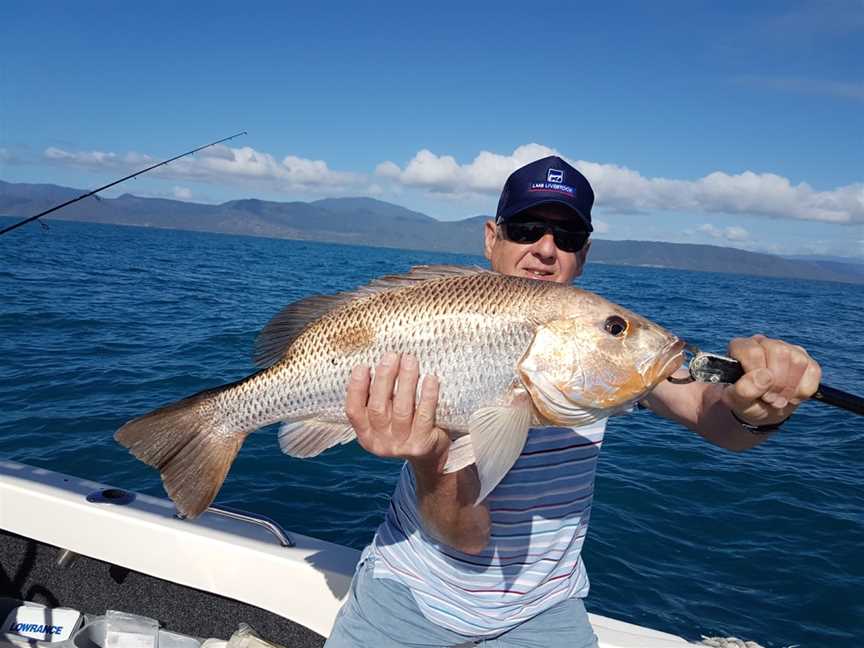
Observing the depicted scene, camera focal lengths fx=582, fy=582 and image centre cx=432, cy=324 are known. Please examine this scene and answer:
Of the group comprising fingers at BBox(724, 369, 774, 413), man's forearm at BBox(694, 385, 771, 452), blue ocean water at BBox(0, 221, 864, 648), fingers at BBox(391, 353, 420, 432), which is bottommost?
blue ocean water at BBox(0, 221, 864, 648)

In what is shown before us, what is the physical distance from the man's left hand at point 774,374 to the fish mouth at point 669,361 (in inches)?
8.4

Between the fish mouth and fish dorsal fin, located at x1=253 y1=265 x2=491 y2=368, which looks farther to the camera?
fish dorsal fin, located at x1=253 y1=265 x2=491 y2=368

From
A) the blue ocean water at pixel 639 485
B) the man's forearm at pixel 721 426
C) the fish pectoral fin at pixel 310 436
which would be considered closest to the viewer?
the fish pectoral fin at pixel 310 436

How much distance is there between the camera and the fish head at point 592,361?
2381 millimetres

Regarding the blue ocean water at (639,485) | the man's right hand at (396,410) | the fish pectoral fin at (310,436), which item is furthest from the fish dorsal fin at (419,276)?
the blue ocean water at (639,485)

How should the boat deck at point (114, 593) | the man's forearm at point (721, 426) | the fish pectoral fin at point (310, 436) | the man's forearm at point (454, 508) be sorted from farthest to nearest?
the boat deck at point (114, 593) → the man's forearm at point (721, 426) → the fish pectoral fin at point (310, 436) → the man's forearm at point (454, 508)

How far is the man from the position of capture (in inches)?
91.5

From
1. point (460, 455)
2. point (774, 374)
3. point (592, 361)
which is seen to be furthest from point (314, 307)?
point (774, 374)

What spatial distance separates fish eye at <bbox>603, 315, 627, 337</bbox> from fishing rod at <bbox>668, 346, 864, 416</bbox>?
30 centimetres

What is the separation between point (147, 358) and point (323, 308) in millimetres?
12495

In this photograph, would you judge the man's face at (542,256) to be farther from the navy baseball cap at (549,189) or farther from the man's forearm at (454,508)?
the man's forearm at (454,508)

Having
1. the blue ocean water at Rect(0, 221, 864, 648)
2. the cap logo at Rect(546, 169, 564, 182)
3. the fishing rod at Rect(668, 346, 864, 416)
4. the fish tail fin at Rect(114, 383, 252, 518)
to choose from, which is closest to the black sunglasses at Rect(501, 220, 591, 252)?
the cap logo at Rect(546, 169, 564, 182)

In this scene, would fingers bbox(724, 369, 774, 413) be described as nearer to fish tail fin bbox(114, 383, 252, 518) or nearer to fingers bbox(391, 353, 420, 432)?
fingers bbox(391, 353, 420, 432)

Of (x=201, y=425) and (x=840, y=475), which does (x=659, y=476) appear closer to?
(x=840, y=475)
